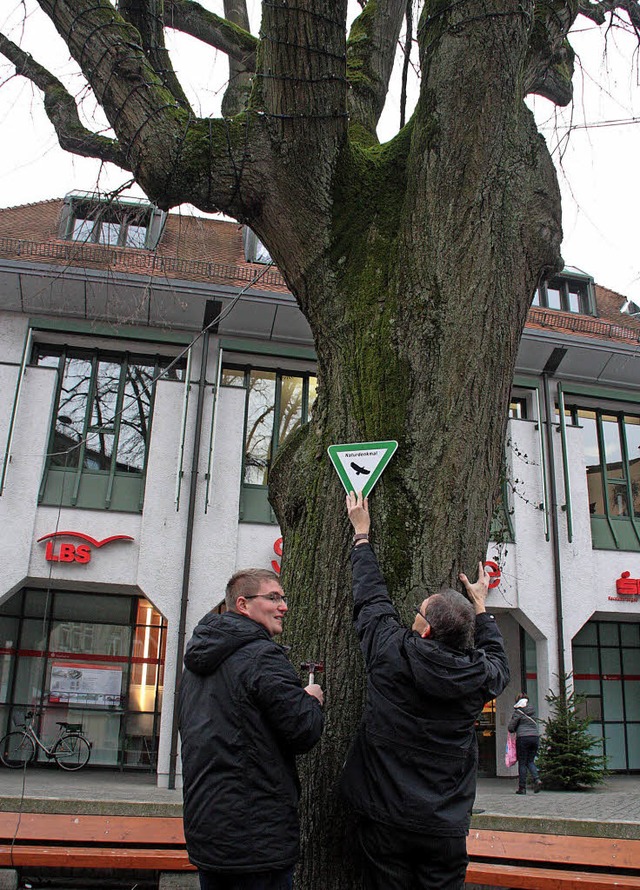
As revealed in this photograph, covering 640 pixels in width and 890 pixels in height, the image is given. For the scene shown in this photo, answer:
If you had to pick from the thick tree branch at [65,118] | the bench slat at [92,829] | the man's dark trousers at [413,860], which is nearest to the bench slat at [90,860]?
the bench slat at [92,829]

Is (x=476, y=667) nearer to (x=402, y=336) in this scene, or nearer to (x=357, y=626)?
(x=357, y=626)

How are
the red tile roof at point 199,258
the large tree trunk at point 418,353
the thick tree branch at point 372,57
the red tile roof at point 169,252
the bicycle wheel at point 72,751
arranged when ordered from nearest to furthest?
the large tree trunk at point 418,353, the thick tree branch at point 372,57, the bicycle wheel at point 72,751, the red tile roof at point 169,252, the red tile roof at point 199,258

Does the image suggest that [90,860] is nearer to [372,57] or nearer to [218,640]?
[218,640]

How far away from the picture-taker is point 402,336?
3553 millimetres

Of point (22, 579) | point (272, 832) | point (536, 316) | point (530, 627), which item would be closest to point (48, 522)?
point (22, 579)

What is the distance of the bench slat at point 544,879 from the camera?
454cm

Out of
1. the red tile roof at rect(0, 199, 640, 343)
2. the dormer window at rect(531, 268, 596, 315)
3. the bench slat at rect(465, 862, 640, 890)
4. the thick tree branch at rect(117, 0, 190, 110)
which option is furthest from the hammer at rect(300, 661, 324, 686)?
the dormer window at rect(531, 268, 596, 315)

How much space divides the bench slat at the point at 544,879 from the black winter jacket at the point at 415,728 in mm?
2072

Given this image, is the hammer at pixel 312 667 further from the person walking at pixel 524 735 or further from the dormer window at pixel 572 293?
the dormer window at pixel 572 293

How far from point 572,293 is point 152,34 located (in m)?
19.3

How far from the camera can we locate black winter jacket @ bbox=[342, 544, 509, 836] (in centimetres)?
291

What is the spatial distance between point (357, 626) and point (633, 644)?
19.6m

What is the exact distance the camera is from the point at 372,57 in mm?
5379

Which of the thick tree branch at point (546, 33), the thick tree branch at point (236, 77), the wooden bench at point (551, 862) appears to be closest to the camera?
the thick tree branch at point (546, 33)
